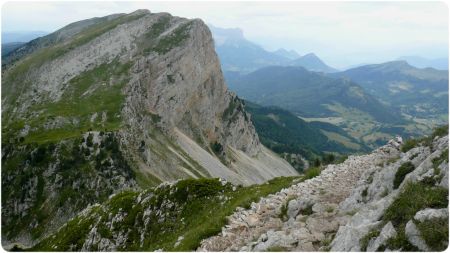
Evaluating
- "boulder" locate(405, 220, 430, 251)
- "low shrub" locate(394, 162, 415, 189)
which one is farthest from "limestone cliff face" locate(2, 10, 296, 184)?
"boulder" locate(405, 220, 430, 251)

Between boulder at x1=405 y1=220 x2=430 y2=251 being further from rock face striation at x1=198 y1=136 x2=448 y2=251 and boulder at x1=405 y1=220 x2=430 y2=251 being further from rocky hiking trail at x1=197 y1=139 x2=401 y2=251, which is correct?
rocky hiking trail at x1=197 y1=139 x2=401 y2=251

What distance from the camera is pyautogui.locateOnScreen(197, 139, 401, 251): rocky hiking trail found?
21116 millimetres

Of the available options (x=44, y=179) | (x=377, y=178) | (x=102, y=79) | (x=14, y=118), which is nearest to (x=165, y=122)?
(x=102, y=79)

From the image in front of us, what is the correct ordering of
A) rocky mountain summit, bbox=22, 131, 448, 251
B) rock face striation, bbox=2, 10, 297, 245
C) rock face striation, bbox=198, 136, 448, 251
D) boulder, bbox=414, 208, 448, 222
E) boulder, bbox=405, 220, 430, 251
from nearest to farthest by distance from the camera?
boulder, bbox=405, 220, 430, 251 < boulder, bbox=414, 208, 448, 222 < rock face striation, bbox=198, 136, 448, 251 < rocky mountain summit, bbox=22, 131, 448, 251 < rock face striation, bbox=2, 10, 297, 245

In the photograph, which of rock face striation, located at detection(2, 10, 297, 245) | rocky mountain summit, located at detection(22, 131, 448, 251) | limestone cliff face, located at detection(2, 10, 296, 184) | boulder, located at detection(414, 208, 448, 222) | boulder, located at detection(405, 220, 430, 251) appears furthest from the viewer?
limestone cliff face, located at detection(2, 10, 296, 184)

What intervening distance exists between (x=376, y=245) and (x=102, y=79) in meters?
166

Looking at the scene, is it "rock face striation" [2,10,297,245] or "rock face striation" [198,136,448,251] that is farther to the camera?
"rock face striation" [2,10,297,245]

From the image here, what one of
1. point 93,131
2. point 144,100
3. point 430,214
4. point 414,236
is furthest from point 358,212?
point 144,100

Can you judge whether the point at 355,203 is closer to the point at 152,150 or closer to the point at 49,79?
the point at 152,150

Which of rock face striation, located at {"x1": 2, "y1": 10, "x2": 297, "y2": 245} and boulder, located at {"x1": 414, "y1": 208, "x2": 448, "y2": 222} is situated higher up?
boulder, located at {"x1": 414, "y1": 208, "x2": 448, "y2": 222}

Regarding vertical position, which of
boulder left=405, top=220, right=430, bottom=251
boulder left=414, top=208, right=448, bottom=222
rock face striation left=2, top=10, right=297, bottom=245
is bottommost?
rock face striation left=2, top=10, right=297, bottom=245

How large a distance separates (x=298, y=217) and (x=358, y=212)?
411 centimetres

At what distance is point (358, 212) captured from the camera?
2084cm

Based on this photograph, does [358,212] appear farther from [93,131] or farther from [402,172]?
[93,131]
